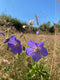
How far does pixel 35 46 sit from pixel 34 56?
0.10 m

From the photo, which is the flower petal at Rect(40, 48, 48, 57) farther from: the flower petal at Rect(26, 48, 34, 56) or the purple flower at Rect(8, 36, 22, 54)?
the purple flower at Rect(8, 36, 22, 54)

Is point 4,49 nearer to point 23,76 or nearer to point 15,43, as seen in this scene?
point 15,43

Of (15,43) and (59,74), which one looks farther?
(59,74)

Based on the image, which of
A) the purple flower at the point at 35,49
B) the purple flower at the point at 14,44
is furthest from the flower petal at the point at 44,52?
the purple flower at the point at 14,44

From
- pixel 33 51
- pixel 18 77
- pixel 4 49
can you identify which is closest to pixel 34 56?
pixel 33 51

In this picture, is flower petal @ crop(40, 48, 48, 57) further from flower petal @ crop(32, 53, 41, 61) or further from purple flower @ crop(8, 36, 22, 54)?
purple flower @ crop(8, 36, 22, 54)

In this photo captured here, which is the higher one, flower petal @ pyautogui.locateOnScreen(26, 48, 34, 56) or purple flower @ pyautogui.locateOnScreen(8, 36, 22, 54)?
purple flower @ pyautogui.locateOnScreen(8, 36, 22, 54)

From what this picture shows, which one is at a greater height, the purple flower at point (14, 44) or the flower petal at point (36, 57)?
the purple flower at point (14, 44)

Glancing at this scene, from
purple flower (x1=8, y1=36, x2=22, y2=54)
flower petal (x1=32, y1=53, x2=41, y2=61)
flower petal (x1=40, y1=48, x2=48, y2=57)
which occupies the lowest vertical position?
flower petal (x1=32, y1=53, x2=41, y2=61)

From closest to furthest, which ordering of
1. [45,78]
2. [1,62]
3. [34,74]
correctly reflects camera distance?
[1,62], [34,74], [45,78]

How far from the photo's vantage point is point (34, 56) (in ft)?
2.83

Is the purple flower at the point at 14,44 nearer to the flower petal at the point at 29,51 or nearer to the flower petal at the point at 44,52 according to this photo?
the flower petal at the point at 29,51

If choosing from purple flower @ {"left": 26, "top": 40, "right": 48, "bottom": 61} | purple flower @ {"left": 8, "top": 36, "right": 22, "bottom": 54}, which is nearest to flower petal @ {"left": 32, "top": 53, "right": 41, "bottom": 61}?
purple flower @ {"left": 26, "top": 40, "right": 48, "bottom": 61}

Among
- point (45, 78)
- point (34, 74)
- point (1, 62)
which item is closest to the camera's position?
point (1, 62)
